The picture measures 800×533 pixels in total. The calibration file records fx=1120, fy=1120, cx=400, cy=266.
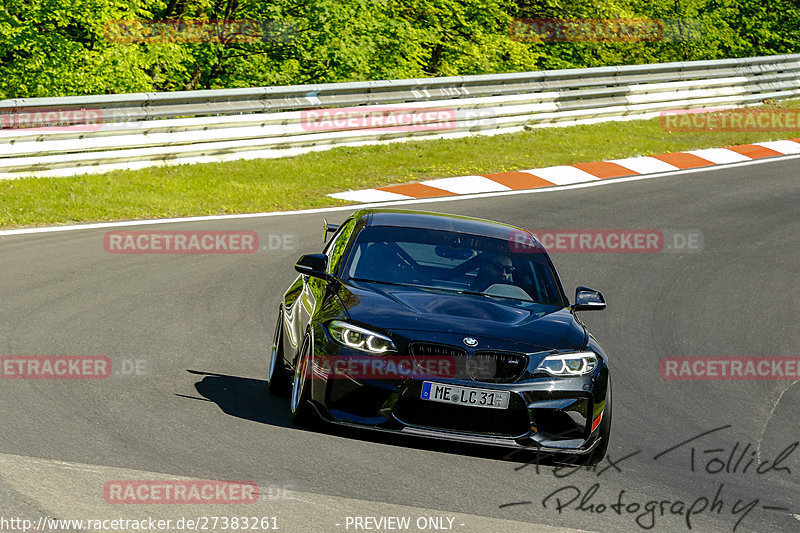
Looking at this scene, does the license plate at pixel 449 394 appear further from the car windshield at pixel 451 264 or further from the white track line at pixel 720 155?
the white track line at pixel 720 155

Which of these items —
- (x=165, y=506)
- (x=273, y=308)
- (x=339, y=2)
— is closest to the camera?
(x=165, y=506)

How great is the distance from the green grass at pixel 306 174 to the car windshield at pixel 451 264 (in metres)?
7.25

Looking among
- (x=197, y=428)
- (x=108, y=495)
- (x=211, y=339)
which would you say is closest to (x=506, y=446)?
(x=197, y=428)

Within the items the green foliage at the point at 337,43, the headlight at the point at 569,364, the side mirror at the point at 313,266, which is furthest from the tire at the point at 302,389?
the green foliage at the point at 337,43

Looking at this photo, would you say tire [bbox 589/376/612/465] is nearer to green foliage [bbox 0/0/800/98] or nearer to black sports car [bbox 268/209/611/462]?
black sports car [bbox 268/209/611/462]

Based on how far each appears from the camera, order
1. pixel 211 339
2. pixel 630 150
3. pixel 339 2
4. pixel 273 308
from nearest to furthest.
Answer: pixel 211 339 < pixel 273 308 < pixel 630 150 < pixel 339 2

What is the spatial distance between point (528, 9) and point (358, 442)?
1198 inches

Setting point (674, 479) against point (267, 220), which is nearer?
point (674, 479)

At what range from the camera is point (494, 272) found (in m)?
7.84

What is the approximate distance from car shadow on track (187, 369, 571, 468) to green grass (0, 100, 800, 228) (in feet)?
22.3

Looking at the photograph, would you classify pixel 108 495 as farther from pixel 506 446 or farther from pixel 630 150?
pixel 630 150

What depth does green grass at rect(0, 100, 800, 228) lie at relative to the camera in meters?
14.6

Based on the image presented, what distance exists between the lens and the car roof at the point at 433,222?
8.18 m

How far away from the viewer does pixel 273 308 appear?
10.4 m
